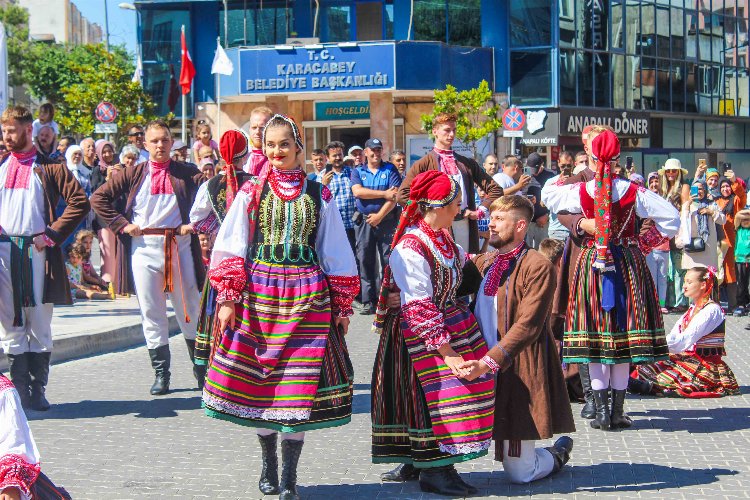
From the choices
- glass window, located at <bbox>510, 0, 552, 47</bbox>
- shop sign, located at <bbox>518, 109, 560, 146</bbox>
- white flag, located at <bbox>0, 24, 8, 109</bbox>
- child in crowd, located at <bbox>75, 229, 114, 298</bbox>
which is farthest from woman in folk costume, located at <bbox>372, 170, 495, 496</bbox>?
glass window, located at <bbox>510, 0, 552, 47</bbox>

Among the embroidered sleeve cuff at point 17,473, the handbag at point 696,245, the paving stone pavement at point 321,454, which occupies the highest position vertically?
the handbag at point 696,245

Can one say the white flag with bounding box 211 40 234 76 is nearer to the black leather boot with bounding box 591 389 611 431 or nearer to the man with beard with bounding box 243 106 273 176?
the man with beard with bounding box 243 106 273 176

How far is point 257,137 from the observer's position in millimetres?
7539

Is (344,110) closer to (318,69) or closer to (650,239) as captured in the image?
(318,69)

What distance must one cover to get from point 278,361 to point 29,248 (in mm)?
3421

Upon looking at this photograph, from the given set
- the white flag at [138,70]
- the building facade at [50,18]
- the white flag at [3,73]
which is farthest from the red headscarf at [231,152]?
the building facade at [50,18]

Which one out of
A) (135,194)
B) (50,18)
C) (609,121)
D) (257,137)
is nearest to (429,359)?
(257,137)

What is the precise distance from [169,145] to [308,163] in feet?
86.1

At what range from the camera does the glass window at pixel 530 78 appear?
124 feet

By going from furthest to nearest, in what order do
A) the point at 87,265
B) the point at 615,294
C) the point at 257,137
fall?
the point at 87,265
the point at 615,294
the point at 257,137

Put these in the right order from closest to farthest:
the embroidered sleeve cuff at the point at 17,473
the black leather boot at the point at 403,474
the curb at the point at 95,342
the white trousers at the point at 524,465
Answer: the embroidered sleeve cuff at the point at 17,473 < the white trousers at the point at 524,465 < the black leather boot at the point at 403,474 < the curb at the point at 95,342

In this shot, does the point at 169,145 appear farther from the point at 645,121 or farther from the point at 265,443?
the point at 645,121

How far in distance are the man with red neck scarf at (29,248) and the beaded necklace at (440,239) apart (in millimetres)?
3614

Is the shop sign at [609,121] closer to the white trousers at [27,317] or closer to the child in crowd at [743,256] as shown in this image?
the child in crowd at [743,256]
